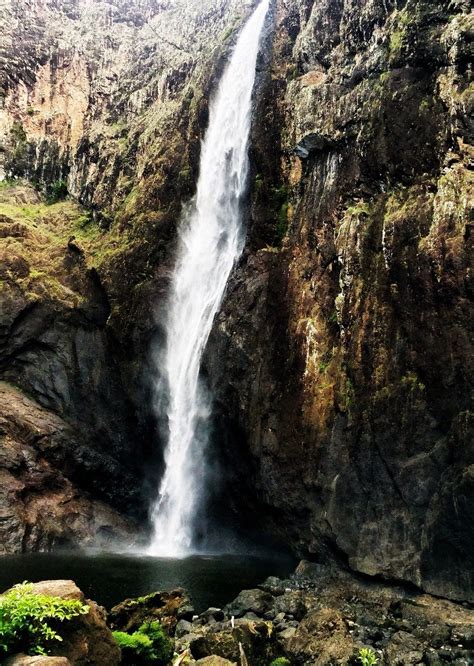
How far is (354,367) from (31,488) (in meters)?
19.6

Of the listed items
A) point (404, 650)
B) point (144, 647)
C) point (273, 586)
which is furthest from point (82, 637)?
point (273, 586)

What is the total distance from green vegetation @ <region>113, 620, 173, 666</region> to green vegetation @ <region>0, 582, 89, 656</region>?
270 cm

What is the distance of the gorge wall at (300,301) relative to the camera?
2036 centimetres

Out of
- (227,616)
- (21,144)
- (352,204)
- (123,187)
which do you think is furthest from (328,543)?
(21,144)

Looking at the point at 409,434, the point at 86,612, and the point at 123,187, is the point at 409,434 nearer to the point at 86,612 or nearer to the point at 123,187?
the point at 86,612

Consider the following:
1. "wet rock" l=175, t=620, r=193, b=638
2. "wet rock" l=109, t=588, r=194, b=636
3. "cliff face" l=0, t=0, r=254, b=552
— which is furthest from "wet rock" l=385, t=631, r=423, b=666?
"cliff face" l=0, t=0, r=254, b=552

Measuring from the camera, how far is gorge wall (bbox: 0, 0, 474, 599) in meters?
20.4

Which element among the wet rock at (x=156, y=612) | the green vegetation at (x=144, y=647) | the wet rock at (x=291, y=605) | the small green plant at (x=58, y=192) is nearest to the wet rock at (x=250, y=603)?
the wet rock at (x=291, y=605)

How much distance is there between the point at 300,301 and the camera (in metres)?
26.9

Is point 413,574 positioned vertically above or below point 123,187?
below

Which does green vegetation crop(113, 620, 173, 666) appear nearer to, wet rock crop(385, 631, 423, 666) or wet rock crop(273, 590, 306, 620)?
wet rock crop(385, 631, 423, 666)

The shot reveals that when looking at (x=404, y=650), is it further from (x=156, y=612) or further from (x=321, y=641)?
(x=156, y=612)

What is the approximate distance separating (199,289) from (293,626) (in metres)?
22.0

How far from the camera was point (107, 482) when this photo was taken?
113 feet
